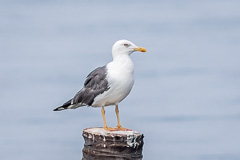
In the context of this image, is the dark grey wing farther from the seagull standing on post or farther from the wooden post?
the wooden post

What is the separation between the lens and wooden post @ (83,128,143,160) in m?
9.75

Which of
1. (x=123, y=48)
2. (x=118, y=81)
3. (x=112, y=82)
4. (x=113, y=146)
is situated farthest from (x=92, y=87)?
(x=113, y=146)

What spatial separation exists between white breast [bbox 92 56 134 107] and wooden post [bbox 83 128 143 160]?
279 centimetres

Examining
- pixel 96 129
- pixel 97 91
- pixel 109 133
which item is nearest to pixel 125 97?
pixel 97 91

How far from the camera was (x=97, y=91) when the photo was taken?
13.0 metres

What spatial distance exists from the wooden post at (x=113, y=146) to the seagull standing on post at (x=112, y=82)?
2.41 meters

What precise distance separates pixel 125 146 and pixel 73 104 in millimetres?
Result: 4025

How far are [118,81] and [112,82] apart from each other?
0.17m

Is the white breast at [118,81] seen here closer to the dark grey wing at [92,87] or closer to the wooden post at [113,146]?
the dark grey wing at [92,87]

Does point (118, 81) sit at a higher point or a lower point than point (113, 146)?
higher

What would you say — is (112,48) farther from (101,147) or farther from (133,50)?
(101,147)

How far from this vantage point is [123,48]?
13.3m

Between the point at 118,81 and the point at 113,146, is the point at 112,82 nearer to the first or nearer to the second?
the point at 118,81

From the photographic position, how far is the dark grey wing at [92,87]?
12.9 m
